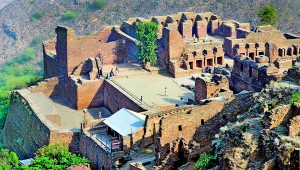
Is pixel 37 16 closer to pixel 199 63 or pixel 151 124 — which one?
pixel 199 63

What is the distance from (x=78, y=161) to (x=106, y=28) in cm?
1710

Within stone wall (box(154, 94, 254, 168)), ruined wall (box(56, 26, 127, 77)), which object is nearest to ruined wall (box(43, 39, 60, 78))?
ruined wall (box(56, 26, 127, 77))

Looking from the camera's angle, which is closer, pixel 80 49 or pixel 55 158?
pixel 55 158

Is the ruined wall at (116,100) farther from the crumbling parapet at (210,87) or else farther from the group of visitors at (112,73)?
the crumbling parapet at (210,87)

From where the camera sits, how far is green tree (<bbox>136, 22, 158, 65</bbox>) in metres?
46.7

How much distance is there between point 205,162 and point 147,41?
71.6ft

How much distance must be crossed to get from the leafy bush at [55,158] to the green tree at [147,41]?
35.2 ft

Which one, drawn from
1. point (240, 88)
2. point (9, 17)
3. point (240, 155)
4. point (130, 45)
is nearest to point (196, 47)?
point (130, 45)

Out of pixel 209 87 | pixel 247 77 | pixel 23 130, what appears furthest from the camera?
pixel 23 130

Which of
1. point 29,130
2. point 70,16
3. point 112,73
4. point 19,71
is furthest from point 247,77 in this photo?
point 70,16

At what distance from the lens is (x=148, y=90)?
4200cm

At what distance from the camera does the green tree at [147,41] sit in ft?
153

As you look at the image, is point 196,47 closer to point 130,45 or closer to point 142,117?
point 130,45

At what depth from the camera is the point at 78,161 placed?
3612 centimetres
